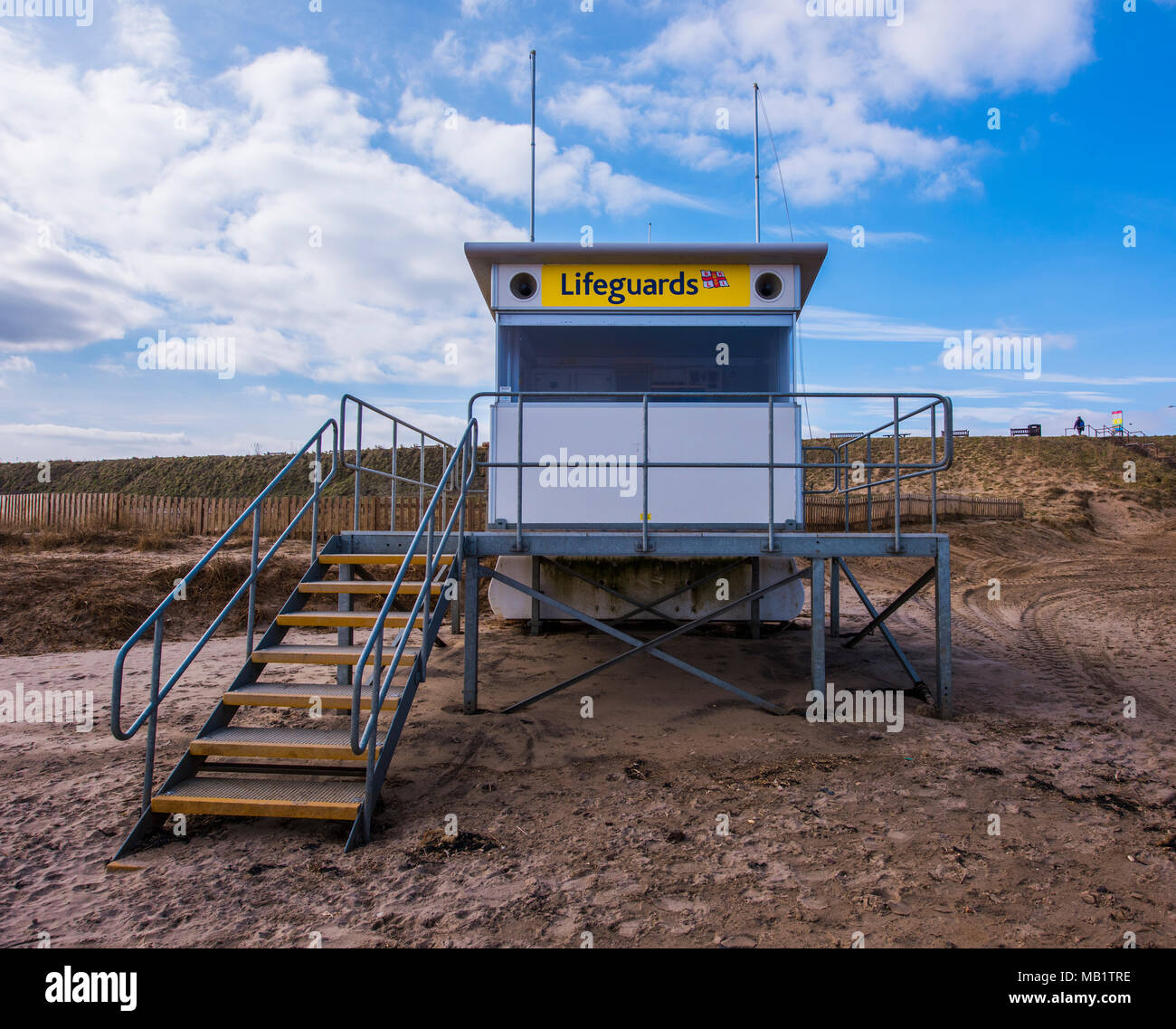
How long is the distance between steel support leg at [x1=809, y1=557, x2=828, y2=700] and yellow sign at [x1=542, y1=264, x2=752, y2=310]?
2.78 m

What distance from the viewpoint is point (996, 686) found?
23.4 feet

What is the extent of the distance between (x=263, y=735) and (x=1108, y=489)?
1802 inches

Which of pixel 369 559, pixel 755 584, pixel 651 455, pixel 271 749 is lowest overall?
pixel 271 749

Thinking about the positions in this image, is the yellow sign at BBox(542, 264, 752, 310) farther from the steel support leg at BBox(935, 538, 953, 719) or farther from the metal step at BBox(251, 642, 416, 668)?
the metal step at BBox(251, 642, 416, 668)

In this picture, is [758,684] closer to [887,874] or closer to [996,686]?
[996,686]

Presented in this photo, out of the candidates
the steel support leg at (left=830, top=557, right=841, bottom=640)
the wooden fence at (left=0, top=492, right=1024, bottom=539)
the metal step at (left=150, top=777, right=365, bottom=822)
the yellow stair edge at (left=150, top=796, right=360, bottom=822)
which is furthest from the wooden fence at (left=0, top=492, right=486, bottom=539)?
the yellow stair edge at (left=150, top=796, right=360, bottom=822)

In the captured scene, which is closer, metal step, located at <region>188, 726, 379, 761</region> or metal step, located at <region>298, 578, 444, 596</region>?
metal step, located at <region>188, 726, 379, 761</region>

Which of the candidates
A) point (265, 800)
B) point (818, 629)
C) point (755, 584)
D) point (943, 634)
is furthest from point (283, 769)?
point (755, 584)

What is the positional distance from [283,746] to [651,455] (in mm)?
4247

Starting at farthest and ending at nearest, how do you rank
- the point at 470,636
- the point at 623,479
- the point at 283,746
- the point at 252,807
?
1. the point at 623,479
2. the point at 470,636
3. the point at 283,746
4. the point at 252,807

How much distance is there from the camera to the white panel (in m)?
6.95

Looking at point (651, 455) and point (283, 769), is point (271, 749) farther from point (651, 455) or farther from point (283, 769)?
point (651, 455)

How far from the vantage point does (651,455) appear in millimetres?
7047
